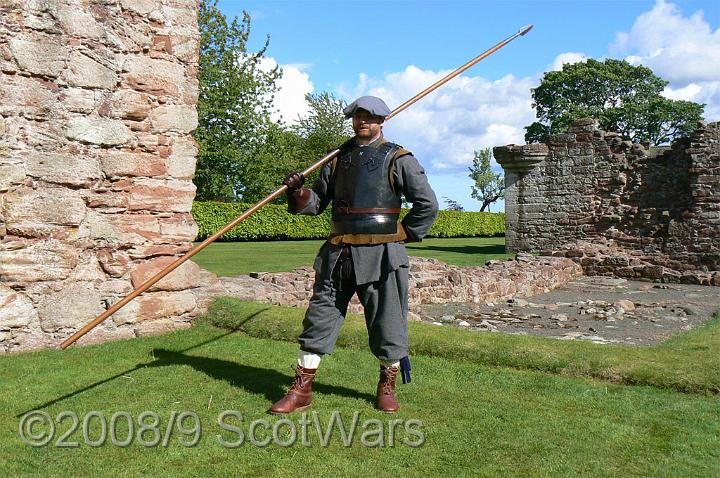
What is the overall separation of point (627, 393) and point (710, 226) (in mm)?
14596

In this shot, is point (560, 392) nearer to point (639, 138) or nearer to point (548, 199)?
point (548, 199)

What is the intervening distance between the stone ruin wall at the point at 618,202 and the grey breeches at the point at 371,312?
49.3ft

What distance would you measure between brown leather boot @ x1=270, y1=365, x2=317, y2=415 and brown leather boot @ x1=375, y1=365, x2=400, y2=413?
0.46 metres

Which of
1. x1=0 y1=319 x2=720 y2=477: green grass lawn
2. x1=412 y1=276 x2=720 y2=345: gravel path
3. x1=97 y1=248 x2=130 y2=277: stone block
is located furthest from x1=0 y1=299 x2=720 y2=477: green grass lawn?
x1=412 y1=276 x2=720 y2=345: gravel path

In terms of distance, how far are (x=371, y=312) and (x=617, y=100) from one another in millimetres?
43473

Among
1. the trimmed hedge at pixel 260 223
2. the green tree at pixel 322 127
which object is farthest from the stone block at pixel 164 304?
the green tree at pixel 322 127

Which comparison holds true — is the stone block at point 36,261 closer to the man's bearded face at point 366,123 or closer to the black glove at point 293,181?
the black glove at point 293,181

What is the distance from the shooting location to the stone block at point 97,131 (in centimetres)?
600

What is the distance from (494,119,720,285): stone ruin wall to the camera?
17.5 meters

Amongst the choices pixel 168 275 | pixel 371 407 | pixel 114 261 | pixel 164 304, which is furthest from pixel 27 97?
pixel 371 407

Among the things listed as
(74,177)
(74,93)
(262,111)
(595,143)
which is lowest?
(74,177)

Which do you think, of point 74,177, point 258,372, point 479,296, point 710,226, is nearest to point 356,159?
point 258,372

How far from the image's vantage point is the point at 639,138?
4300 centimetres

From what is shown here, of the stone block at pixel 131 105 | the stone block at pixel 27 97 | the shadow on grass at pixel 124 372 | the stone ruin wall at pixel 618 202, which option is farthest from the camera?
the stone ruin wall at pixel 618 202
